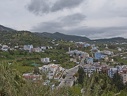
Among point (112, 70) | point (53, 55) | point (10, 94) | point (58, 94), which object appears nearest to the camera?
Result: point (10, 94)

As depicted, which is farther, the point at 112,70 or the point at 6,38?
the point at 6,38

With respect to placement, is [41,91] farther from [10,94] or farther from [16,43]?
[16,43]

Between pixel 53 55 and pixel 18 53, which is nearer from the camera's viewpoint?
pixel 18 53

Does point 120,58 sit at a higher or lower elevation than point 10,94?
lower

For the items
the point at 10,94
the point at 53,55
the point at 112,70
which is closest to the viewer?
the point at 10,94

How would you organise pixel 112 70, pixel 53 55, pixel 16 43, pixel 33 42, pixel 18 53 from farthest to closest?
pixel 33 42 → pixel 16 43 → pixel 53 55 → pixel 18 53 → pixel 112 70

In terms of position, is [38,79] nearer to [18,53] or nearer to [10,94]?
[10,94]

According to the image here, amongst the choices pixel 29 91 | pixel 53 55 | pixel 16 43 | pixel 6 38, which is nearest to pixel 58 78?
pixel 29 91

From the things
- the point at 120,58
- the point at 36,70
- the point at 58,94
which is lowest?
the point at 120,58

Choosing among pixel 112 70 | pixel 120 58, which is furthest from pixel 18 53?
pixel 120 58

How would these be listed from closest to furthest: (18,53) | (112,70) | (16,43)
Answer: (112,70), (18,53), (16,43)
